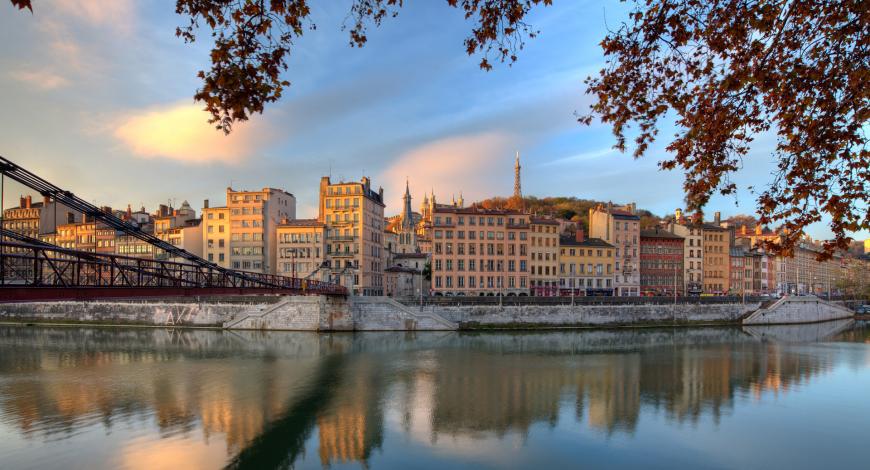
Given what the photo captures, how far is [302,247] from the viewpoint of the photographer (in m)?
67.3

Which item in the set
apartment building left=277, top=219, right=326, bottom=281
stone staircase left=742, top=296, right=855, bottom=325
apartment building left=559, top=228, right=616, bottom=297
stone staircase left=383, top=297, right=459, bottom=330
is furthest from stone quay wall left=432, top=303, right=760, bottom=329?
apartment building left=277, top=219, right=326, bottom=281

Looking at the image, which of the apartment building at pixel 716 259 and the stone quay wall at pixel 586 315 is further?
the apartment building at pixel 716 259

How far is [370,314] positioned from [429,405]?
27092 mm

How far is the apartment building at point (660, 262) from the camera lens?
8056cm

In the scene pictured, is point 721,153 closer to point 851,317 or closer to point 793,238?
point 793,238

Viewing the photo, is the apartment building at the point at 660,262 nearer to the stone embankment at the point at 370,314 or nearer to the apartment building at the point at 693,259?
the apartment building at the point at 693,259

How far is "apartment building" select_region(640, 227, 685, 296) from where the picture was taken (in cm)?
8056

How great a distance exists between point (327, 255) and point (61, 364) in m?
33.5

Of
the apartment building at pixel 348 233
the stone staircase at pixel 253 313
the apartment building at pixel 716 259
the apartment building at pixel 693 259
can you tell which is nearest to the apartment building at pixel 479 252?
the apartment building at pixel 348 233

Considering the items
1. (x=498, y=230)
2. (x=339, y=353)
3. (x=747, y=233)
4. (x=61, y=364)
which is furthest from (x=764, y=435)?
(x=747, y=233)

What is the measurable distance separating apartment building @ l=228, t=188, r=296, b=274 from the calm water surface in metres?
23.0

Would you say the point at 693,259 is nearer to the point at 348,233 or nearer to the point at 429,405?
the point at 348,233

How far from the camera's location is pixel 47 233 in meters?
79.4

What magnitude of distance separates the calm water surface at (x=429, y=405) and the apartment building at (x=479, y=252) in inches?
930
